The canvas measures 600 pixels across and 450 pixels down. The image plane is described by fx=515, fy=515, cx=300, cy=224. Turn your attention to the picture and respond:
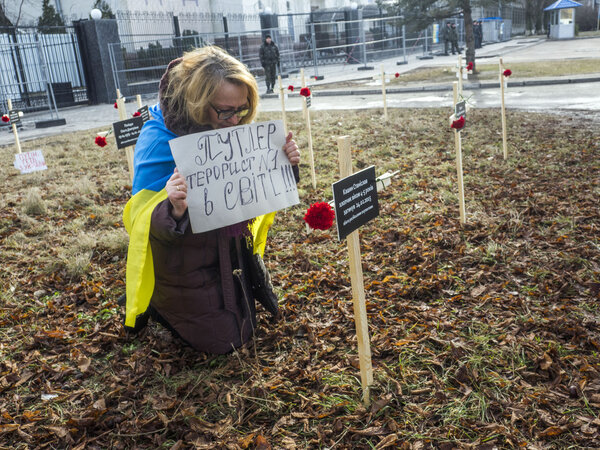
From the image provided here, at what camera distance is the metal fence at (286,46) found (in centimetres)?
1941

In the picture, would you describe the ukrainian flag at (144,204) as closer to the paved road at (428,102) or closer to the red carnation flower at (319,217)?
the red carnation flower at (319,217)

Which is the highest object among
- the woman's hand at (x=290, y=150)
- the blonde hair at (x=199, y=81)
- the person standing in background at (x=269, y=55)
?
the person standing in background at (x=269, y=55)

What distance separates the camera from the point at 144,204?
2629 millimetres

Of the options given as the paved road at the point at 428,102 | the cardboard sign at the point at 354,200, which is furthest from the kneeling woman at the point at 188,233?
the paved road at the point at 428,102

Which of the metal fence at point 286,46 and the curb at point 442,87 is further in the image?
the metal fence at point 286,46

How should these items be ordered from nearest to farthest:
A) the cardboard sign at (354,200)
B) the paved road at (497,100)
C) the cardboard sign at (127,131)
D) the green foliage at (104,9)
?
the cardboard sign at (354,200)
the cardboard sign at (127,131)
the paved road at (497,100)
the green foliage at (104,9)

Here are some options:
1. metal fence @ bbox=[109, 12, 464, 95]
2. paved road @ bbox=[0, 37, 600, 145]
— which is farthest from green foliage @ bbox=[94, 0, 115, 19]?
paved road @ bbox=[0, 37, 600, 145]

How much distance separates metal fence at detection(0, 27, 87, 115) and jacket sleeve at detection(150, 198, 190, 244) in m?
16.7

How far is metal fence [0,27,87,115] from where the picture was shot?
17312mm

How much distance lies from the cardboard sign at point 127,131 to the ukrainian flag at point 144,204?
90.1 inches

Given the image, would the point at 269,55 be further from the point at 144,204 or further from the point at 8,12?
the point at 144,204

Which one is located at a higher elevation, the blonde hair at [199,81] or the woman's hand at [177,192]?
the blonde hair at [199,81]

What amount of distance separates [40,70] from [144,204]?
19.1m

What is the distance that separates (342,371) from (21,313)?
2.37 meters
